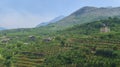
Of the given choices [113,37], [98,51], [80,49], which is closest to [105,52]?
[98,51]

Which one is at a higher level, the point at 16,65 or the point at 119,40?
the point at 119,40

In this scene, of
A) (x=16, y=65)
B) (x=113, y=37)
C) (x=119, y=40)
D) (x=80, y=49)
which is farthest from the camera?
(x=113, y=37)

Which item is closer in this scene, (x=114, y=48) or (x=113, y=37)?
(x=114, y=48)

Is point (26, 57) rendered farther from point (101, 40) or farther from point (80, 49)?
point (101, 40)

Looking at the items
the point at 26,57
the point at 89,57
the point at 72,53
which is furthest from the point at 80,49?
the point at 26,57

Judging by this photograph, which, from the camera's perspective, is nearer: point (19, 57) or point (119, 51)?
point (119, 51)

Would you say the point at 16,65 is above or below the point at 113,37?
below

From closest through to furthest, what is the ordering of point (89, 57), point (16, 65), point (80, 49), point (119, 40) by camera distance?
point (89, 57), point (16, 65), point (80, 49), point (119, 40)

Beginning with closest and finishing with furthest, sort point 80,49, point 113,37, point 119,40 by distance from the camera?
point 80,49 < point 119,40 < point 113,37

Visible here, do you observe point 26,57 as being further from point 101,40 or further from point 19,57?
point 101,40
